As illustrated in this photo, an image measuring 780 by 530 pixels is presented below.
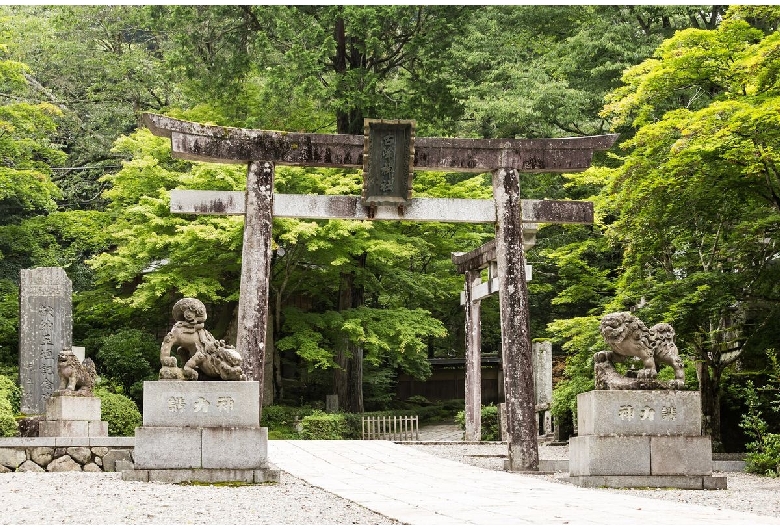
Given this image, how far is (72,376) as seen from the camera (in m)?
18.4

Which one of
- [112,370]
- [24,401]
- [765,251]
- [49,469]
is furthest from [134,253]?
[765,251]

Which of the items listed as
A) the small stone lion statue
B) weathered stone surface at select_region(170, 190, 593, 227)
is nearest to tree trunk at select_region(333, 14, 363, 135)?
the small stone lion statue

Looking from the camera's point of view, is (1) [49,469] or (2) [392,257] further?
(2) [392,257]

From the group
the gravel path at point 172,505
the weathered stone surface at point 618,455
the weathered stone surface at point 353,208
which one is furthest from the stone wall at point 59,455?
the weathered stone surface at point 618,455

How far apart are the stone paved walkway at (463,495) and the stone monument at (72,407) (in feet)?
10.5

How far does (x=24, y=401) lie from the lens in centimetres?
2331

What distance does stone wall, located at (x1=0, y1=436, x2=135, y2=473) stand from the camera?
16094 millimetres

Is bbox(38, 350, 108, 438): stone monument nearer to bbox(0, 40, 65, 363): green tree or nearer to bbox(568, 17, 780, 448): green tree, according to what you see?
bbox(568, 17, 780, 448): green tree

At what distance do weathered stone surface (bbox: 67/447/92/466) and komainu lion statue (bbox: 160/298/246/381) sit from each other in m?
4.67

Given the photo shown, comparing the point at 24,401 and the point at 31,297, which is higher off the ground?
the point at 31,297

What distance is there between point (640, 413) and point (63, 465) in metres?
8.49

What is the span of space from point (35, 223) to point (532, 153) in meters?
17.3

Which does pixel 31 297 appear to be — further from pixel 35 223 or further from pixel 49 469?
pixel 49 469

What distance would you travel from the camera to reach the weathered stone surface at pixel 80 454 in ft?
53.2
